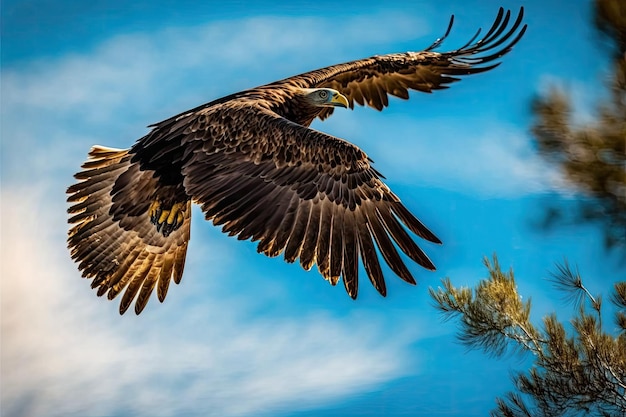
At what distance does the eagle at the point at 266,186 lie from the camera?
4574 millimetres

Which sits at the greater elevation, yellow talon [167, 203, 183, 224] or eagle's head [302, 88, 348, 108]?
eagle's head [302, 88, 348, 108]

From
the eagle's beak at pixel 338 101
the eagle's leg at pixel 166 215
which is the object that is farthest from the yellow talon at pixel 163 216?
the eagle's beak at pixel 338 101

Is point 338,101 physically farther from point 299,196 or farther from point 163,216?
point 163,216

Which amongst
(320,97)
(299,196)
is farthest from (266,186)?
(320,97)

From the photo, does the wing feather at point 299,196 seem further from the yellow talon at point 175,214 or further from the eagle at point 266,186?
the yellow talon at point 175,214

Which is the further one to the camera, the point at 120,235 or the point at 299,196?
the point at 120,235

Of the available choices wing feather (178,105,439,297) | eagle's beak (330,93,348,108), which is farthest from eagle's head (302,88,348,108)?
wing feather (178,105,439,297)

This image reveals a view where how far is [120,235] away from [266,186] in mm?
1145

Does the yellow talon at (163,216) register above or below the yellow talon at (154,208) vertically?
below

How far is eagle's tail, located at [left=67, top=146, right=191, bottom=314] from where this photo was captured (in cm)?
550

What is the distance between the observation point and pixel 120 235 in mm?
5559

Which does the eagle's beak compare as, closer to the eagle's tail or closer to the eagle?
the eagle

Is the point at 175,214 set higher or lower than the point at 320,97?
lower

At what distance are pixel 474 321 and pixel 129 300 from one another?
1927 millimetres
